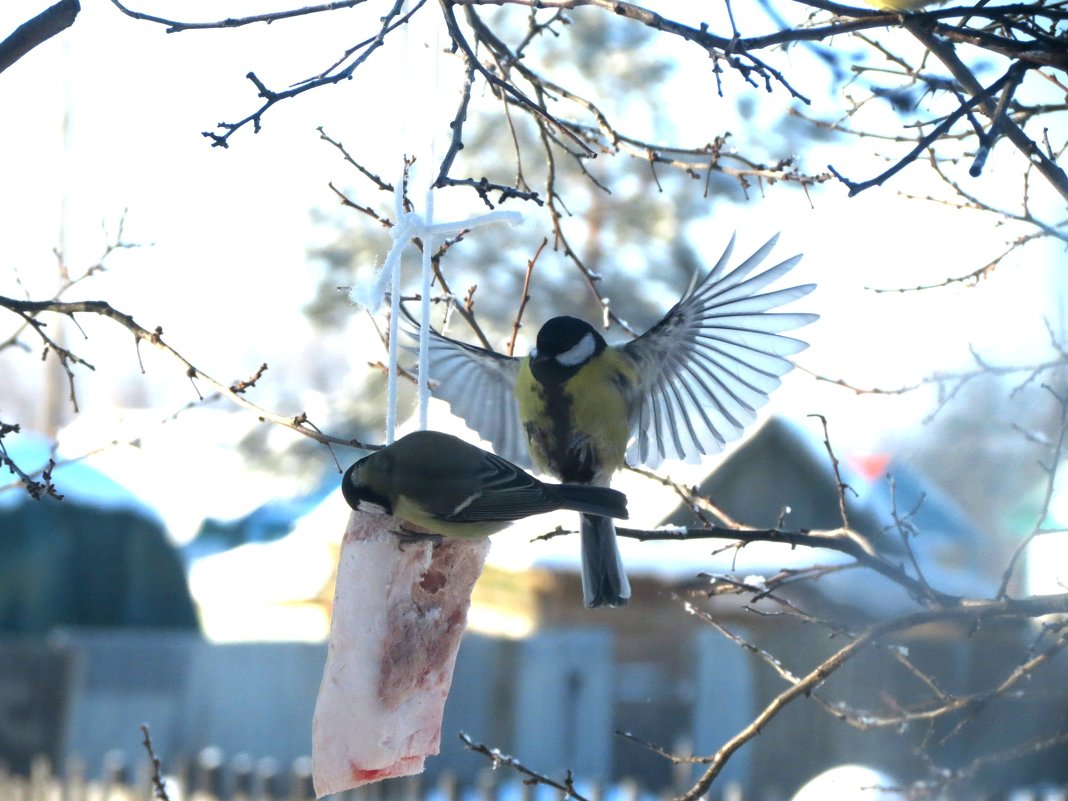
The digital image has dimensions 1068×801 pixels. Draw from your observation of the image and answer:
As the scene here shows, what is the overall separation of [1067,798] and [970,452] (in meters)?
14.1

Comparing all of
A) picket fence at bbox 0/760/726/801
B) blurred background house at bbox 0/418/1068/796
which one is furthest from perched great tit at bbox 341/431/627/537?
blurred background house at bbox 0/418/1068/796

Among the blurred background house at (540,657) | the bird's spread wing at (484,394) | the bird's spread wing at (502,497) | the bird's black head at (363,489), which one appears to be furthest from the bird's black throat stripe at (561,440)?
the blurred background house at (540,657)

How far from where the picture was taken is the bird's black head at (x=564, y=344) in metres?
2.88

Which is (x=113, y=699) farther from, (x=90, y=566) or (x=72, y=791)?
(x=72, y=791)

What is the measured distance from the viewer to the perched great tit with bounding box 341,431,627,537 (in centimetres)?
206

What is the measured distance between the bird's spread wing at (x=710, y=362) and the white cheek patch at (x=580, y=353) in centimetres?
10

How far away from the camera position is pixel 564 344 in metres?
2.88

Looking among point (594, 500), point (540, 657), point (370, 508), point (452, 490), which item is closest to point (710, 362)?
point (594, 500)

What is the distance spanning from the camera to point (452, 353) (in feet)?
9.91

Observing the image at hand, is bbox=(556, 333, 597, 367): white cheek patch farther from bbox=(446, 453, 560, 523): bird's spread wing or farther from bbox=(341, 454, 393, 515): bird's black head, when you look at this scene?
bbox=(341, 454, 393, 515): bird's black head

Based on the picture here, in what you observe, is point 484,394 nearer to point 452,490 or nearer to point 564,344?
point 564,344

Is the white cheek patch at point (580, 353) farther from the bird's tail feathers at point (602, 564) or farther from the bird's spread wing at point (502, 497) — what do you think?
the bird's spread wing at point (502, 497)

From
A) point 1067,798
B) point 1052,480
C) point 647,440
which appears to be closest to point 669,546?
point 1067,798

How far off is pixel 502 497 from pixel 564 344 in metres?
0.73
